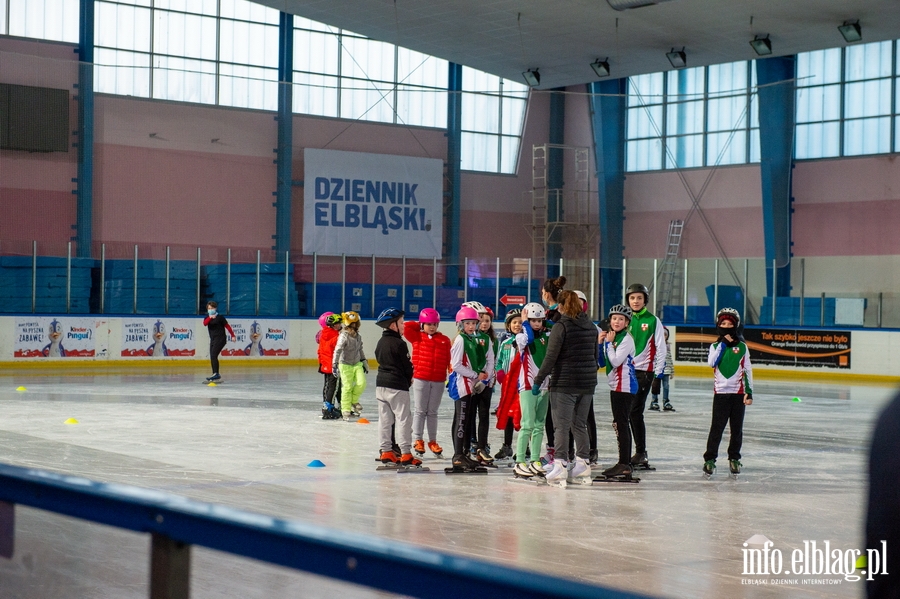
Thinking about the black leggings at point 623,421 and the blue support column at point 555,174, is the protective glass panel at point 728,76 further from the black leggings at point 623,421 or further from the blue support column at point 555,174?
the black leggings at point 623,421

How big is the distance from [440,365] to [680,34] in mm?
19245

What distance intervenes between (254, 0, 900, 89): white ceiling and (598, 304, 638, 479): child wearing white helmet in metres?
16.2

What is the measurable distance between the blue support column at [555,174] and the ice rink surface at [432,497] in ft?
61.4

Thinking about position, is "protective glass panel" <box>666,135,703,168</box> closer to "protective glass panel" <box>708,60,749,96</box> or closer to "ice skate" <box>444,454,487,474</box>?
"protective glass panel" <box>708,60,749,96</box>

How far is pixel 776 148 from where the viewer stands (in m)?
31.2

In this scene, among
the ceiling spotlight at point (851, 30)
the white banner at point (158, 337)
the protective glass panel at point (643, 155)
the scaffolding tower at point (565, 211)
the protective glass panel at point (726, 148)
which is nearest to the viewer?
the ceiling spotlight at point (851, 30)

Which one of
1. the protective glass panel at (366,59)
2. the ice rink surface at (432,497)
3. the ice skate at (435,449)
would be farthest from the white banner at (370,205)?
the ice skate at (435,449)

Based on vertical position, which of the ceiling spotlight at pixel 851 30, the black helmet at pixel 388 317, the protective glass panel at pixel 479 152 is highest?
the ceiling spotlight at pixel 851 30

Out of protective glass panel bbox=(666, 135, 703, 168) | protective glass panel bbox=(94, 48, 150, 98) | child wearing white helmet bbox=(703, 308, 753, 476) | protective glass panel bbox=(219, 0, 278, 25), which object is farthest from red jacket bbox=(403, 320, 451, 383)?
protective glass panel bbox=(666, 135, 703, 168)

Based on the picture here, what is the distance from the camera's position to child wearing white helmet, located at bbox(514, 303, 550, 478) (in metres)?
9.34

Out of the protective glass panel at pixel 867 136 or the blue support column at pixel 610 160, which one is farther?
the blue support column at pixel 610 160

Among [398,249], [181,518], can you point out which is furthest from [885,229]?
[181,518]

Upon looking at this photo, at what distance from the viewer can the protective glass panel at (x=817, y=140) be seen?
31786mm

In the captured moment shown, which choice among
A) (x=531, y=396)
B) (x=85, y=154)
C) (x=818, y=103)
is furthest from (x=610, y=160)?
(x=531, y=396)
